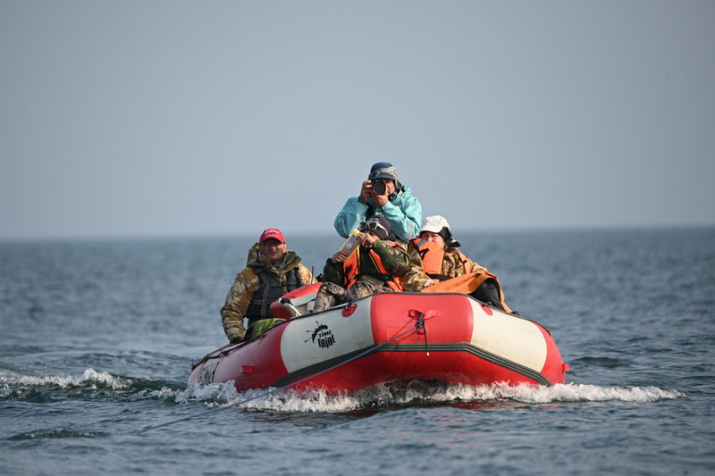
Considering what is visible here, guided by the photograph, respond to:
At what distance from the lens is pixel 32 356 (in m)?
16.2

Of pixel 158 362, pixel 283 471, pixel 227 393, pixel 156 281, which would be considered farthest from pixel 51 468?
pixel 156 281

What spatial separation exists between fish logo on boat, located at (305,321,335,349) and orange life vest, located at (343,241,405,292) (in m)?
0.83

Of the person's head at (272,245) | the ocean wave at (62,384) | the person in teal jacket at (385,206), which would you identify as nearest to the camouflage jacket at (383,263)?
the person in teal jacket at (385,206)

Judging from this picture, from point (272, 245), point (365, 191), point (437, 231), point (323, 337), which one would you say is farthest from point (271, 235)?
point (323, 337)

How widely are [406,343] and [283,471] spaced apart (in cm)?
184

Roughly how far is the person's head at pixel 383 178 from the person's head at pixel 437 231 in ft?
1.77

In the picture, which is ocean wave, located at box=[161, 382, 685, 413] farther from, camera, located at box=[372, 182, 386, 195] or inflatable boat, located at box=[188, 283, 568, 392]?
camera, located at box=[372, 182, 386, 195]

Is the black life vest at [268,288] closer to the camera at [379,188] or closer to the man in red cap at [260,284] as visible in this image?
the man in red cap at [260,284]

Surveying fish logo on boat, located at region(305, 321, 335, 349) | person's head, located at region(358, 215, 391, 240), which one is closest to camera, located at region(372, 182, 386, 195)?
person's head, located at region(358, 215, 391, 240)

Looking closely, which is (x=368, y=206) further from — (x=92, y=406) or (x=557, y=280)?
(x=557, y=280)

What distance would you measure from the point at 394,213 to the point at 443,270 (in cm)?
79

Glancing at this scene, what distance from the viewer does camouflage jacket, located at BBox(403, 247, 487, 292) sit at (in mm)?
9367

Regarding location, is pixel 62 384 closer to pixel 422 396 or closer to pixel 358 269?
pixel 358 269

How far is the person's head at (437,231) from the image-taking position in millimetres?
10047
